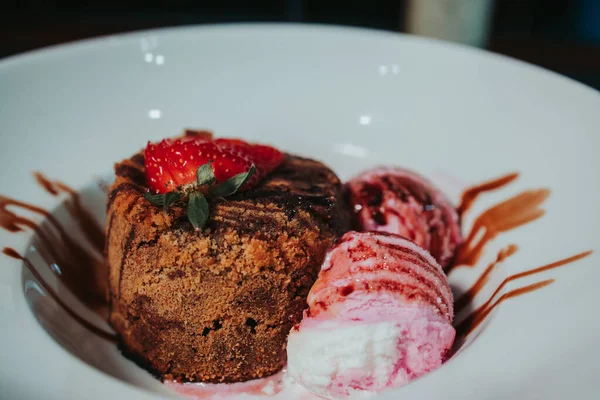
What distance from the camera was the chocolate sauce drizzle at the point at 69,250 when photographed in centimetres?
171

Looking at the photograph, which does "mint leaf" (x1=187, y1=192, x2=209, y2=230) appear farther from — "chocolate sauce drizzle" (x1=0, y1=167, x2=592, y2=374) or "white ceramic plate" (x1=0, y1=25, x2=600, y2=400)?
"white ceramic plate" (x1=0, y1=25, x2=600, y2=400)

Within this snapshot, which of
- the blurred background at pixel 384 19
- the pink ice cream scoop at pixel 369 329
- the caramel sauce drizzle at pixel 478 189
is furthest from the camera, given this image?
the blurred background at pixel 384 19

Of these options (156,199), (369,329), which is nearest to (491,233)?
Answer: (369,329)

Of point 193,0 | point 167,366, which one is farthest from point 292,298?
point 193,0

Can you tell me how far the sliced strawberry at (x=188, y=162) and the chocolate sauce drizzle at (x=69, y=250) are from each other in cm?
43

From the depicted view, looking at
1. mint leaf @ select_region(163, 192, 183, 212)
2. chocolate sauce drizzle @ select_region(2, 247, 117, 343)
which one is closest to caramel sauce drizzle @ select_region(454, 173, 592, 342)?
mint leaf @ select_region(163, 192, 183, 212)

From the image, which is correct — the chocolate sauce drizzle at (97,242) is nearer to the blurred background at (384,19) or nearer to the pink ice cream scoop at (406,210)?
the pink ice cream scoop at (406,210)

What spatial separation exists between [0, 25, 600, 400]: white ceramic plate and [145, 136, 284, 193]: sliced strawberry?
0.46 m

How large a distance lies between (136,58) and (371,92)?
3.35ft

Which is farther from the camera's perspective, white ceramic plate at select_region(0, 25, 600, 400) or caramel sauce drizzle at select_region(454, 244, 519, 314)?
caramel sauce drizzle at select_region(454, 244, 519, 314)

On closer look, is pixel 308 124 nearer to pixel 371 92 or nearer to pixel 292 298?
pixel 371 92

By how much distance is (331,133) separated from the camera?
94.1 inches

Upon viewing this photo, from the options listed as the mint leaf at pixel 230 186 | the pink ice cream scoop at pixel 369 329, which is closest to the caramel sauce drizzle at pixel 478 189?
the pink ice cream scoop at pixel 369 329

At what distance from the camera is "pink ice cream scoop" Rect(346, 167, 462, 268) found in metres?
1.83
